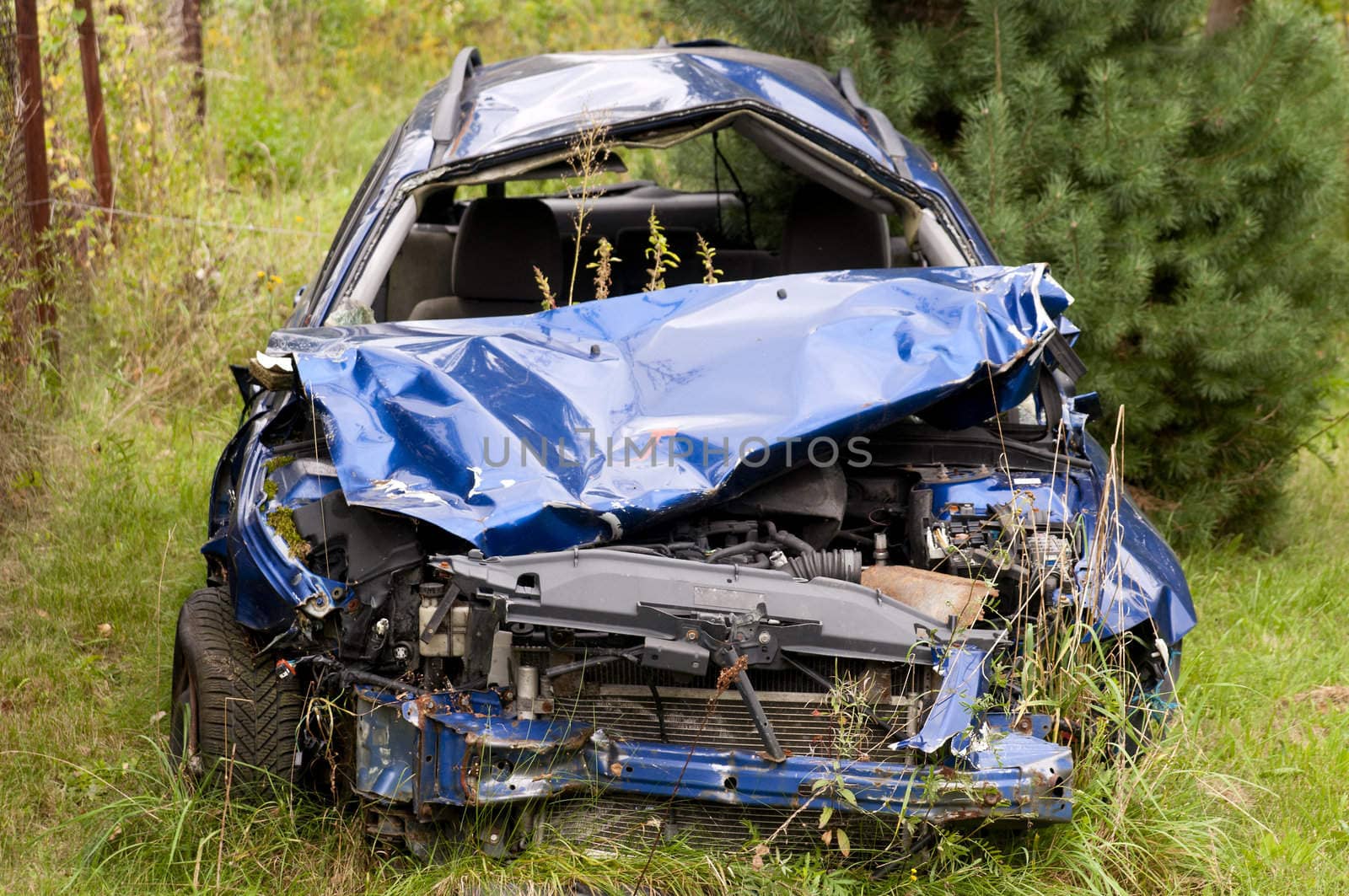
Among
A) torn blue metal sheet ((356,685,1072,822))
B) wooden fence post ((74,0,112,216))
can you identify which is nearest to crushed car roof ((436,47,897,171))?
torn blue metal sheet ((356,685,1072,822))

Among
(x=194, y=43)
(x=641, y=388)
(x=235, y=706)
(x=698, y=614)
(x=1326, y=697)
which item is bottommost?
(x=1326, y=697)

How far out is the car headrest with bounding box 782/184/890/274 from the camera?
4750 mm

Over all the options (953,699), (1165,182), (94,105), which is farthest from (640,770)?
(94,105)

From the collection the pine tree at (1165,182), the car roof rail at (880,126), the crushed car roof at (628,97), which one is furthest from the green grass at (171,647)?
the car roof rail at (880,126)

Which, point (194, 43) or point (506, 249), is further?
point (194, 43)

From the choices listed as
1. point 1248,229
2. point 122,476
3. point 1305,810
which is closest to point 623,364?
point 1305,810

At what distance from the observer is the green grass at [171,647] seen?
3.12 meters

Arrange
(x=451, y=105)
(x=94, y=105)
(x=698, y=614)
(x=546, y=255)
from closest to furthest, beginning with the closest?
(x=698, y=614), (x=451, y=105), (x=546, y=255), (x=94, y=105)

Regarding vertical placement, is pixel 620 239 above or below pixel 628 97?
below

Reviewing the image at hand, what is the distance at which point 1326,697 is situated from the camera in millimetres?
4414

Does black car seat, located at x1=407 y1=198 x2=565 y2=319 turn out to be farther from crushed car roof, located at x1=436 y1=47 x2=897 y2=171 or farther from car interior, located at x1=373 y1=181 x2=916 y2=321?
crushed car roof, located at x1=436 y1=47 x2=897 y2=171

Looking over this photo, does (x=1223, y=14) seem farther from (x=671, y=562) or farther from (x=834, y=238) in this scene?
(x=671, y=562)

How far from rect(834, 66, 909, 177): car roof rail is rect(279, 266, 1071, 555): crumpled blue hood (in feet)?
2.66

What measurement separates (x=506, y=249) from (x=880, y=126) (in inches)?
56.2
